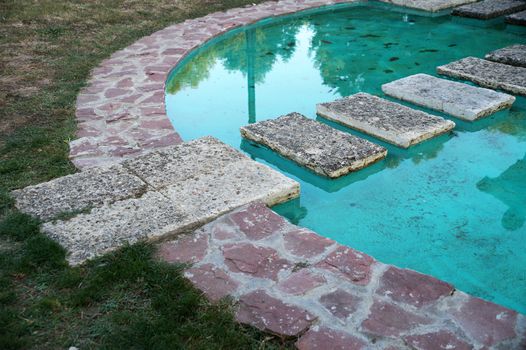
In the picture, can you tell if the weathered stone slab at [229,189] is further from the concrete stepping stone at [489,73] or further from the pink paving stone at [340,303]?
the concrete stepping stone at [489,73]

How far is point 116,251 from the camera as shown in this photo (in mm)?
2867

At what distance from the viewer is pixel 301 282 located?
2.68 meters

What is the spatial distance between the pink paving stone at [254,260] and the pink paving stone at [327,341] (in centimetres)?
43

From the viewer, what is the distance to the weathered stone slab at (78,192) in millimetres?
3241

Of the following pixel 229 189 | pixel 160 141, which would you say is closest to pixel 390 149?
pixel 229 189

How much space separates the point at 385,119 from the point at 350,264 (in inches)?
86.6

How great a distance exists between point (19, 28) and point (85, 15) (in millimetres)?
1042

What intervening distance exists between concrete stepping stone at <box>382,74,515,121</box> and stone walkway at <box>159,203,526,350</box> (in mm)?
2631

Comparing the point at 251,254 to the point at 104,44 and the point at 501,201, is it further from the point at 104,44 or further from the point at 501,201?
the point at 104,44

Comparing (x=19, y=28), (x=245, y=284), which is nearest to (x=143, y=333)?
(x=245, y=284)

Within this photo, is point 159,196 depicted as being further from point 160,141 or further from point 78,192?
point 160,141

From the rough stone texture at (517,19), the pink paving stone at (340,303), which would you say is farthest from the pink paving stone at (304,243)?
the rough stone texture at (517,19)

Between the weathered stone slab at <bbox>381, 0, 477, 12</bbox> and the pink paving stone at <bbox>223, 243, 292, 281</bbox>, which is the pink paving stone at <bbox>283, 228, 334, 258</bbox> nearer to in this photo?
the pink paving stone at <bbox>223, 243, 292, 281</bbox>

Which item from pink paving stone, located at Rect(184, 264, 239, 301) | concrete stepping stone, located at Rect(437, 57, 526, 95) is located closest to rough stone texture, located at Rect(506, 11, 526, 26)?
concrete stepping stone, located at Rect(437, 57, 526, 95)
